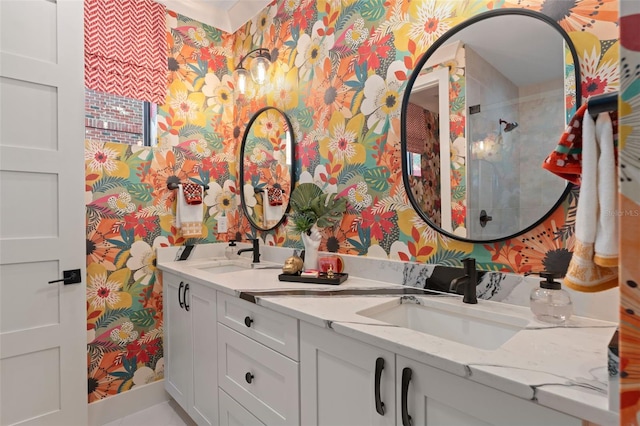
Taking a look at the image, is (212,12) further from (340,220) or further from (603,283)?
(603,283)

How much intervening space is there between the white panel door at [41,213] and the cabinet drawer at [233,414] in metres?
0.90

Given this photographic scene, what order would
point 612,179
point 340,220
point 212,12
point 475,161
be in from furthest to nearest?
point 212,12 < point 340,220 < point 475,161 < point 612,179

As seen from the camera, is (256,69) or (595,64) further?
(256,69)

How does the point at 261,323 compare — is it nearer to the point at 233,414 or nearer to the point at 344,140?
the point at 233,414

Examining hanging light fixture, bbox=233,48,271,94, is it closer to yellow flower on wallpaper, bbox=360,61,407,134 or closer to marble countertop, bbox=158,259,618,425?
yellow flower on wallpaper, bbox=360,61,407,134

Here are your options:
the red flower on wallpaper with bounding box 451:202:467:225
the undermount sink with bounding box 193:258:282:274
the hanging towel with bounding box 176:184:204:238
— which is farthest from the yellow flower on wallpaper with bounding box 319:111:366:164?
the hanging towel with bounding box 176:184:204:238

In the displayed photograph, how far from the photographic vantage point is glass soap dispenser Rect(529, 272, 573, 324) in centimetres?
98

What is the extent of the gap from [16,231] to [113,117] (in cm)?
86

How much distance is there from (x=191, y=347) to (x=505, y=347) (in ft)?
5.43

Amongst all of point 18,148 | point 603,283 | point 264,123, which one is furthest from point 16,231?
point 603,283

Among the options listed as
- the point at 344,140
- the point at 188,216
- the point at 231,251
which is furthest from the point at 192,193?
the point at 344,140

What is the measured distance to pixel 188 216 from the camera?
2.29 m

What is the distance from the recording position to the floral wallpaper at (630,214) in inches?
20.2

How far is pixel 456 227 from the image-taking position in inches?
52.3
